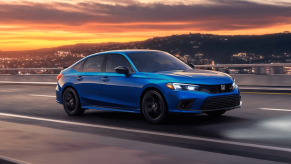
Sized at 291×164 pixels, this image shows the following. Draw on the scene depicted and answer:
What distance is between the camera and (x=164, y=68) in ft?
35.4

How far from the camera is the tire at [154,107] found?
9.78m

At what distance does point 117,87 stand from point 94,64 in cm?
129

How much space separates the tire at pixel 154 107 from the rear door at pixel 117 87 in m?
0.34

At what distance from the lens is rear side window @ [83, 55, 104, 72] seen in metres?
11.6

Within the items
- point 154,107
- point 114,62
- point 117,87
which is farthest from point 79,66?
point 154,107

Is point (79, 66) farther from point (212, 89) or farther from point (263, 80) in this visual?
point (263, 80)

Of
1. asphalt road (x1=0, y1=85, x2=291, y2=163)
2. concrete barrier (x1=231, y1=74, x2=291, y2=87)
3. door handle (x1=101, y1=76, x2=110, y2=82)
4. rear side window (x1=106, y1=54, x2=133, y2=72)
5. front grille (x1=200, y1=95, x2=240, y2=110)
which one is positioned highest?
rear side window (x1=106, y1=54, x2=133, y2=72)

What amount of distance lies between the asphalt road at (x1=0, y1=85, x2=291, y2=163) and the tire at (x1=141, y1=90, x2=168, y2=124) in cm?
16

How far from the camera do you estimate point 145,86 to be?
10.1 metres

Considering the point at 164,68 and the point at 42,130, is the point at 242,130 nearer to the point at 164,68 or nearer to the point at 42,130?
the point at 164,68

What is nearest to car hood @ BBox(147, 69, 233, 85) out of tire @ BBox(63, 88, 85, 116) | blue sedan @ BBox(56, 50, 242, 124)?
blue sedan @ BBox(56, 50, 242, 124)

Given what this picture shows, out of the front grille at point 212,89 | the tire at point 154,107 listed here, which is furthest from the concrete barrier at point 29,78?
the front grille at point 212,89

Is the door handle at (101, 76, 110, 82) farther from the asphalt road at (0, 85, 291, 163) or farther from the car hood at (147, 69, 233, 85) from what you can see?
the car hood at (147, 69, 233, 85)

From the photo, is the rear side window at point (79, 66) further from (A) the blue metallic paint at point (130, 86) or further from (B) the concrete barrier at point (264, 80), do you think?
(B) the concrete barrier at point (264, 80)
